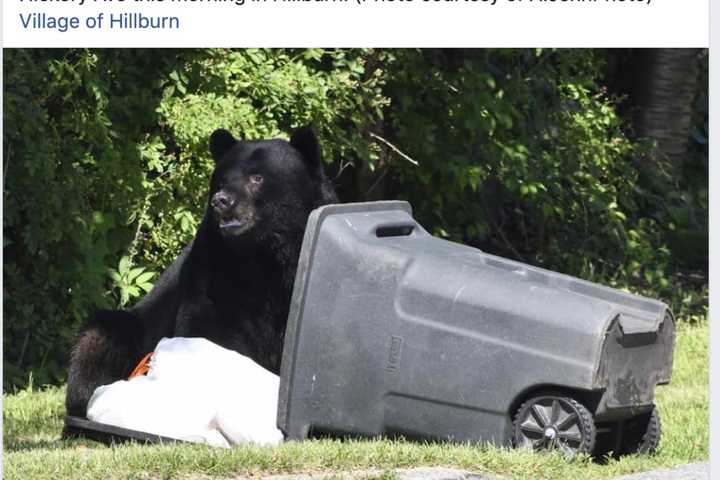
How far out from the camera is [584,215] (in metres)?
12.3

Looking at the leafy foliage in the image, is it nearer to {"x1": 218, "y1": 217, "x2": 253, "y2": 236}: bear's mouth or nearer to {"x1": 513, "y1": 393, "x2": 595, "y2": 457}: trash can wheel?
{"x1": 218, "y1": 217, "x2": 253, "y2": 236}: bear's mouth

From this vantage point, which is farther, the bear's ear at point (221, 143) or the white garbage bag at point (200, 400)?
the bear's ear at point (221, 143)

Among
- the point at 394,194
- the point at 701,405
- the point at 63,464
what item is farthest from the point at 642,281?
the point at 63,464

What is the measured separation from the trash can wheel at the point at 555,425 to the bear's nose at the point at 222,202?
1.79m

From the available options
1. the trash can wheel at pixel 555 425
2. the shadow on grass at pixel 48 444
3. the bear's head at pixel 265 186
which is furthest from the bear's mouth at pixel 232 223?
the trash can wheel at pixel 555 425

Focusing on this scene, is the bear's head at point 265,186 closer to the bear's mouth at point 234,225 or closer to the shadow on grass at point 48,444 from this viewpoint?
the bear's mouth at point 234,225

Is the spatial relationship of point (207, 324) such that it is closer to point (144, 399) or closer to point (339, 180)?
point (144, 399)

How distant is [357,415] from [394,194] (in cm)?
584

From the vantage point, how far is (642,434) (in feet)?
20.1

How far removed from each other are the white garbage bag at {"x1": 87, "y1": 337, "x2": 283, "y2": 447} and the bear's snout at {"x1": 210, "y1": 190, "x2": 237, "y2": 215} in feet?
2.19

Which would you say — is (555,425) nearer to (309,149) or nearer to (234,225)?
(234,225)

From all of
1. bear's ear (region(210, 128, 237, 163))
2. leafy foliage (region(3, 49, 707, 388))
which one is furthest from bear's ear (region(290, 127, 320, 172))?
leafy foliage (region(3, 49, 707, 388))

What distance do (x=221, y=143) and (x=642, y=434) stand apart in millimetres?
2494

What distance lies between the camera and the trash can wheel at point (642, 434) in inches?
240
